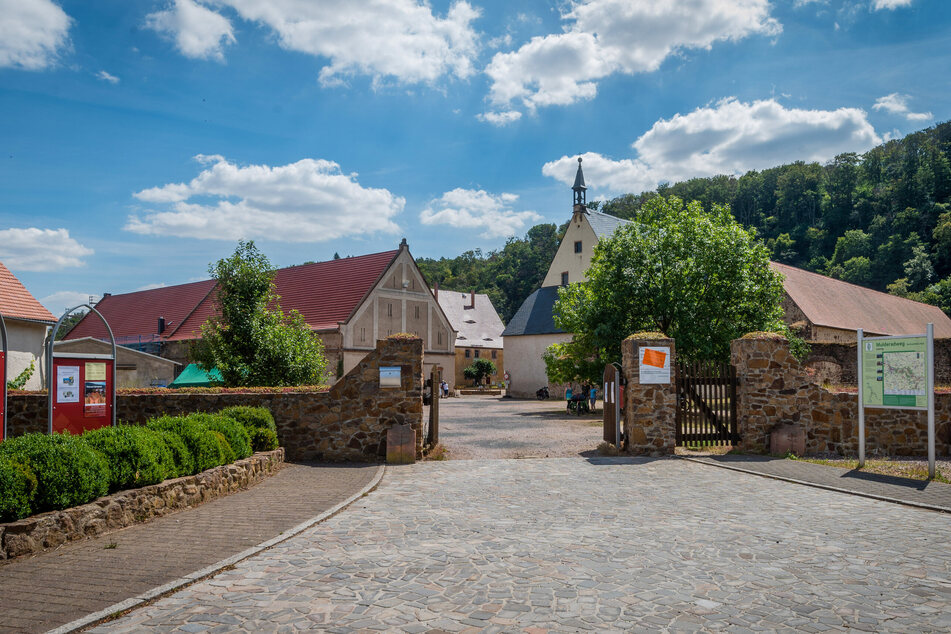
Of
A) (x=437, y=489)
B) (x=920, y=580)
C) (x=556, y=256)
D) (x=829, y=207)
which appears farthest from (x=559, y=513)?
(x=829, y=207)

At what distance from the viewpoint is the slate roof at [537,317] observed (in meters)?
49.9

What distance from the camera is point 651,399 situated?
→ 15.2 m

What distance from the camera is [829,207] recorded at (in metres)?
99.1

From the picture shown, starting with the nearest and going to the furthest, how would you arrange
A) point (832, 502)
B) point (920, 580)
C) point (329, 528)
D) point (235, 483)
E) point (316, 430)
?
point (920, 580)
point (329, 528)
point (832, 502)
point (235, 483)
point (316, 430)

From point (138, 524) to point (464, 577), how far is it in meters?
4.65

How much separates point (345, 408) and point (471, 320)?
51602 millimetres

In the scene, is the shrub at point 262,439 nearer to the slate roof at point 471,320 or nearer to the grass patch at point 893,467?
the grass patch at point 893,467

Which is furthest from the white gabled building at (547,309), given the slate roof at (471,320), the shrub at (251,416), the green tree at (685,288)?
the shrub at (251,416)

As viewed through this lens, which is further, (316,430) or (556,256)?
(556,256)

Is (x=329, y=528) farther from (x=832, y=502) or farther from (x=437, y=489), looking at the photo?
(x=832, y=502)

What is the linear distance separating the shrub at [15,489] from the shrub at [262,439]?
5.87 metres

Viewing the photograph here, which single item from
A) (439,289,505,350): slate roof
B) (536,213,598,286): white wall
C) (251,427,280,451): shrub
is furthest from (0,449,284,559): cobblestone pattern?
(439,289,505,350): slate roof

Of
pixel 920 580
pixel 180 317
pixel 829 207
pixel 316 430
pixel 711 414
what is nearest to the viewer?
pixel 920 580

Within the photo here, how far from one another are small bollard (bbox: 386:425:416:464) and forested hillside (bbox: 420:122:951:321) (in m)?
65.9
